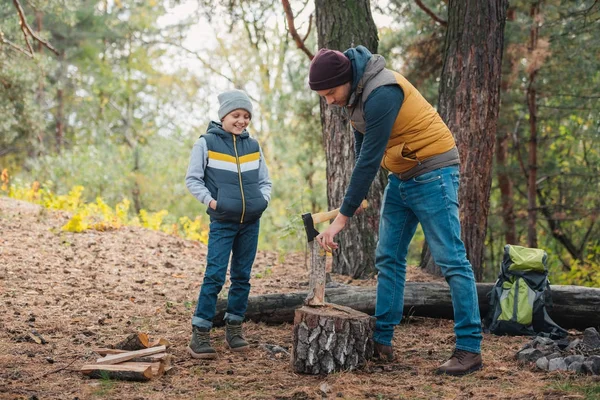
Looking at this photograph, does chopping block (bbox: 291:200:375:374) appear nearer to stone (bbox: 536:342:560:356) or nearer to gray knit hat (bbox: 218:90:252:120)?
gray knit hat (bbox: 218:90:252:120)

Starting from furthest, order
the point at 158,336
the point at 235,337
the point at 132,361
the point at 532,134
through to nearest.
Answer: the point at 532,134
the point at 158,336
the point at 235,337
the point at 132,361

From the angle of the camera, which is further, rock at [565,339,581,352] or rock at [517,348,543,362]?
rock at [565,339,581,352]

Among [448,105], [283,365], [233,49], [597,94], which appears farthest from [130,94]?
[283,365]

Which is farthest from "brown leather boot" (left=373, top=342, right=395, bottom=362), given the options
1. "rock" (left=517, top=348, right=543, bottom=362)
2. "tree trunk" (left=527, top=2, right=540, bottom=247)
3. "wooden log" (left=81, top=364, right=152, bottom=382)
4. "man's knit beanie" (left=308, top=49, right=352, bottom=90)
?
"tree trunk" (left=527, top=2, right=540, bottom=247)

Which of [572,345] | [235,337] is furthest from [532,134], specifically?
[235,337]

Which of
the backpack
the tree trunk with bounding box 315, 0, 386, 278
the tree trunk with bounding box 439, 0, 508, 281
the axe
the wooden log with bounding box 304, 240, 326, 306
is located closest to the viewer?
the axe

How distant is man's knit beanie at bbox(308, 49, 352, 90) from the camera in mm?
3715

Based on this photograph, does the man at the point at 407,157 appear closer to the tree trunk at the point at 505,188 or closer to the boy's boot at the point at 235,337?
the boy's boot at the point at 235,337

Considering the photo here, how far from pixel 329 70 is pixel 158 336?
2.58 metres

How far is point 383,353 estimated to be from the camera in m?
4.30

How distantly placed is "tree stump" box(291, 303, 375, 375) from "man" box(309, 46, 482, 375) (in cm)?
47

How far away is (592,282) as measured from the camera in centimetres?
1233

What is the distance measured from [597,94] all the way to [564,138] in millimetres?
1504

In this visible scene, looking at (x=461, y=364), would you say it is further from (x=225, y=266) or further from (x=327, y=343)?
(x=225, y=266)
